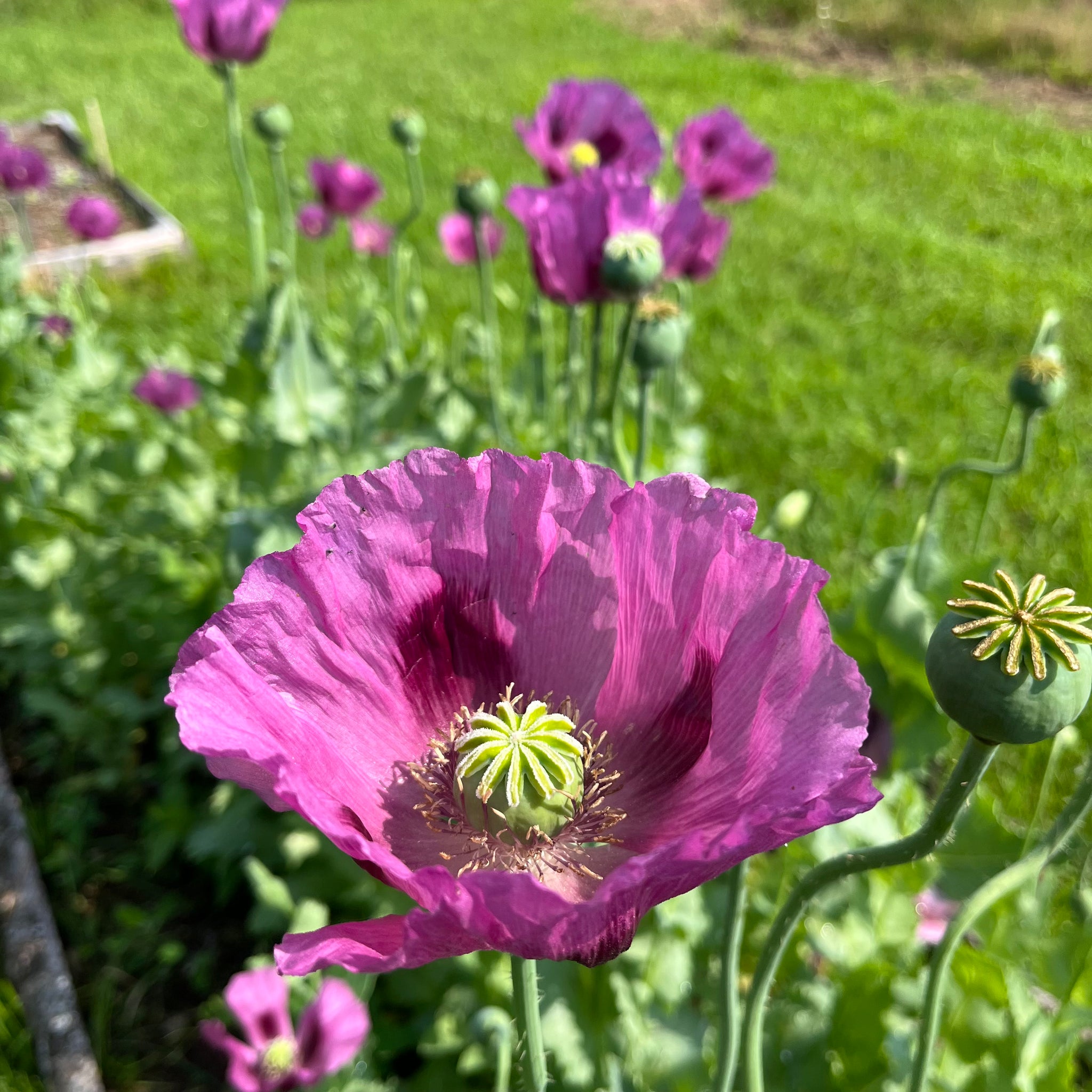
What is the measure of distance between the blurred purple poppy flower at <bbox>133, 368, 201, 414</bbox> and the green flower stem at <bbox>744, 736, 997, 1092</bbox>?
235 cm

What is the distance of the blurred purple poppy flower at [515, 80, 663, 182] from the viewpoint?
86.7 inches

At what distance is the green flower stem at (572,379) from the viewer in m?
1.94

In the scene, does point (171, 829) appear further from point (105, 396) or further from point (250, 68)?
point (250, 68)

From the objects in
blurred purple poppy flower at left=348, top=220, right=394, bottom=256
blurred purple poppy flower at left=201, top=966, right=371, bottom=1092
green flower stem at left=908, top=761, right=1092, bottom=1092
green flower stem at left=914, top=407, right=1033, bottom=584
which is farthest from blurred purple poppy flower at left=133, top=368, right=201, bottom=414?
green flower stem at left=908, top=761, right=1092, bottom=1092

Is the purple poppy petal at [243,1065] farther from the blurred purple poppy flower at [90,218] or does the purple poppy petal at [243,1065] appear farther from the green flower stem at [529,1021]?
the blurred purple poppy flower at [90,218]

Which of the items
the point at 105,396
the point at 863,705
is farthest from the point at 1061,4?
the point at 863,705

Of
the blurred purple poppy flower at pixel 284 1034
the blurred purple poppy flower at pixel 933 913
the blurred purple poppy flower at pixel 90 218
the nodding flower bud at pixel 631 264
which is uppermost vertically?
the nodding flower bud at pixel 631 264

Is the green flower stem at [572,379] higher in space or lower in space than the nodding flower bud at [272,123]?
lower

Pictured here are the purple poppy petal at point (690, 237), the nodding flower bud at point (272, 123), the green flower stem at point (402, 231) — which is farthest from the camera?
the green flower stem at point (402, 231)

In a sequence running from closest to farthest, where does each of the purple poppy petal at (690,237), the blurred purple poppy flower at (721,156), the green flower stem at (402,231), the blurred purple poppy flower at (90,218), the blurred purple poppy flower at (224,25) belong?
the purple poppy petal at (690,237) → the blurred purple poppy flower at (224,25) → the green flower stem at (402,231) → the blurred purple poppy flower at (721,156) → the blurred purple poppy flower at (90,218)

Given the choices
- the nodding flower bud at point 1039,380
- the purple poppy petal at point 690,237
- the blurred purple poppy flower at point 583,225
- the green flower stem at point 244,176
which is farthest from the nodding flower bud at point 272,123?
the nodding flower bud at point 1039,380

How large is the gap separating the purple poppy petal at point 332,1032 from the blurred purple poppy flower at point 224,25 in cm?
177

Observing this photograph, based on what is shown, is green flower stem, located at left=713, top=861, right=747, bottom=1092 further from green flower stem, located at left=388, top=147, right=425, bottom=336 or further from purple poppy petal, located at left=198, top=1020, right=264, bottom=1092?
green flower stem, located at left=388, top=147, right=425, bottom=336

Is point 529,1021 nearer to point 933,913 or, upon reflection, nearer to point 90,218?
point 933,913
